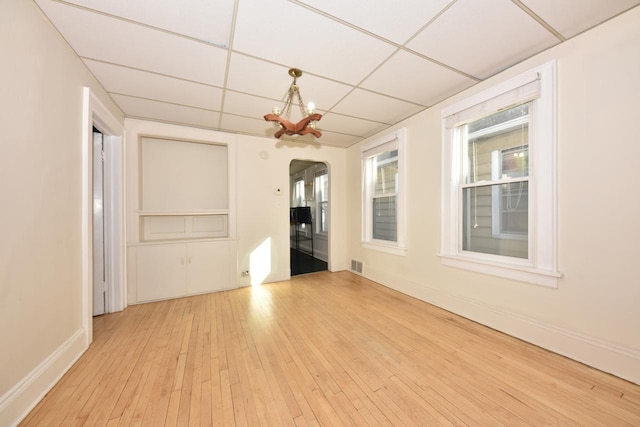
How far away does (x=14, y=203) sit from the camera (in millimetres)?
1334

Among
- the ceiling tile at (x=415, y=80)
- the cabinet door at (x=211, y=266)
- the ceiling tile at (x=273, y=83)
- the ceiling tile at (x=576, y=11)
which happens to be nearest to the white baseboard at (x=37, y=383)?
the cabinet door at (x=211, y=266)

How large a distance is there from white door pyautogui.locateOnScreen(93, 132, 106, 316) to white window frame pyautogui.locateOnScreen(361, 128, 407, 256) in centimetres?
387

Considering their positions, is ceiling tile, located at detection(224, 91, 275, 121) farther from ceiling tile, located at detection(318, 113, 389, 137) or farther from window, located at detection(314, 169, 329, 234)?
window, located at detection(314, 169, 329, 234)

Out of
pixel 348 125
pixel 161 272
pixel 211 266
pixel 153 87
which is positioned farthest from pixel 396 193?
pixel 161 272

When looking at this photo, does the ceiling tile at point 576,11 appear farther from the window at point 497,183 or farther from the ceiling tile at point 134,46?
the ceiling tile at point 134,46

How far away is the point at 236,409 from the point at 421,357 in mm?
1472

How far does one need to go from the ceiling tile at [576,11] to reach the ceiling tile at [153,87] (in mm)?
2848

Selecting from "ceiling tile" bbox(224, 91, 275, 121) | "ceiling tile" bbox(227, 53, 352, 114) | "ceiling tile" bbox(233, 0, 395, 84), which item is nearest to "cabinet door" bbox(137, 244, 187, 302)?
"ceiling tile" bbox(224, 91, 275, 121)

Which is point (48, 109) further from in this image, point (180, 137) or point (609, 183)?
point (609, 183)

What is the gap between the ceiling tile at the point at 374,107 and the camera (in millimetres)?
2719

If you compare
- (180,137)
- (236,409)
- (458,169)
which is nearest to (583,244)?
(458,169)

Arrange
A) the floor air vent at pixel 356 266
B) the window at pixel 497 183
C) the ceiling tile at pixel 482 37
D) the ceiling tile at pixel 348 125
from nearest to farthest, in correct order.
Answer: the ceiling tile at pixel 482 37 → the window at pixel 497 183 → the ceiling tile at pixel 348 125 → the floor air vent at pixel 356 266

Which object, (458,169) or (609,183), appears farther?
(458,169)

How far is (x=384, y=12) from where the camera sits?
1.55m
